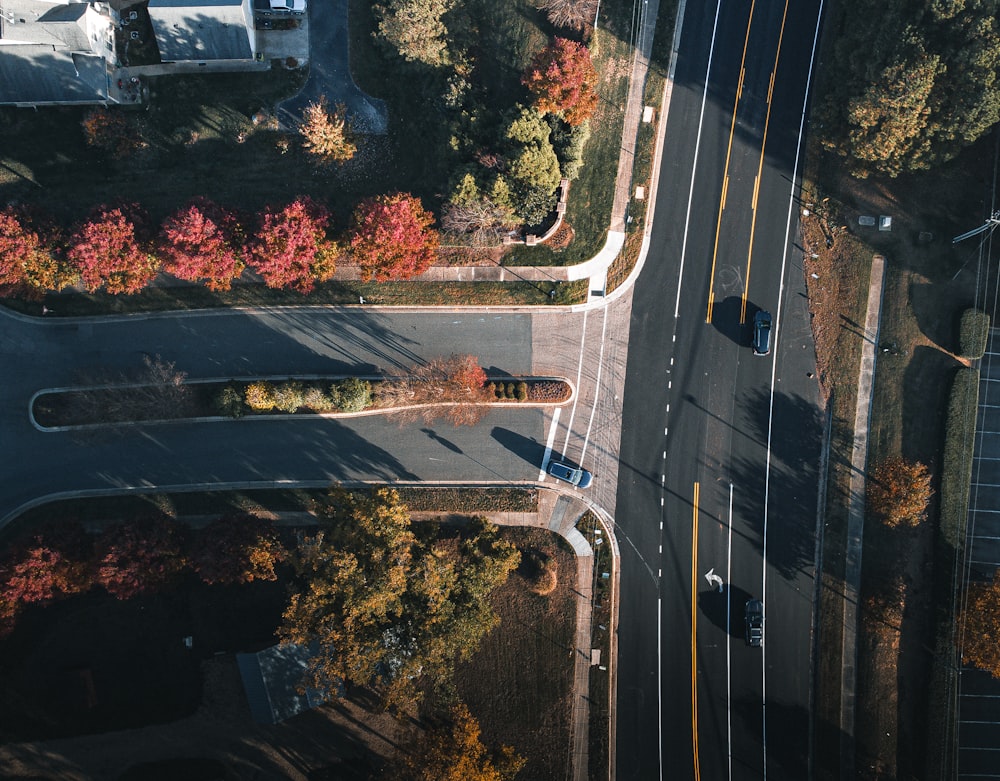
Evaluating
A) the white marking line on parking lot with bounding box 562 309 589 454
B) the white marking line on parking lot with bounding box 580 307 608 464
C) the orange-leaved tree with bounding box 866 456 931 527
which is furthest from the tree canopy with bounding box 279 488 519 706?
the orange-leaved tree with bounding box 866 456 931 527

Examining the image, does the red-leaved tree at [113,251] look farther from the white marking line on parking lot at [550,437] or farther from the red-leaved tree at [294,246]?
the white marking line on parking lot at [550,437]

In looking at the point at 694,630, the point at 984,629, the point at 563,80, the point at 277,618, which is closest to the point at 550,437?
the point at 694,630

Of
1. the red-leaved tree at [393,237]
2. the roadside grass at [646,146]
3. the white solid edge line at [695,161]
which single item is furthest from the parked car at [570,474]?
the red-leaved tree at [393,237]

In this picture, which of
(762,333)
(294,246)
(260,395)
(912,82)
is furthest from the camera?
(762,333)

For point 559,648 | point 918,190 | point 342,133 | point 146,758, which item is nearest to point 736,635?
point 559,648

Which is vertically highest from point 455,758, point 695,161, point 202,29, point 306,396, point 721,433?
point 202,29

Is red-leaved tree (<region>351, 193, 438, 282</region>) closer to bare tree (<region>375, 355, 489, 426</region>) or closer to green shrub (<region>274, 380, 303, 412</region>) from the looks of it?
bare tree (<region>375, 355, 489, 426</region>)

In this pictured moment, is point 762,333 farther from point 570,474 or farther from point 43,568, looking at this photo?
point 43,568

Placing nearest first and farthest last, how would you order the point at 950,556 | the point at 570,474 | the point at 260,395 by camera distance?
the point at 260,395, the point at 950,556, the point at 570,474
